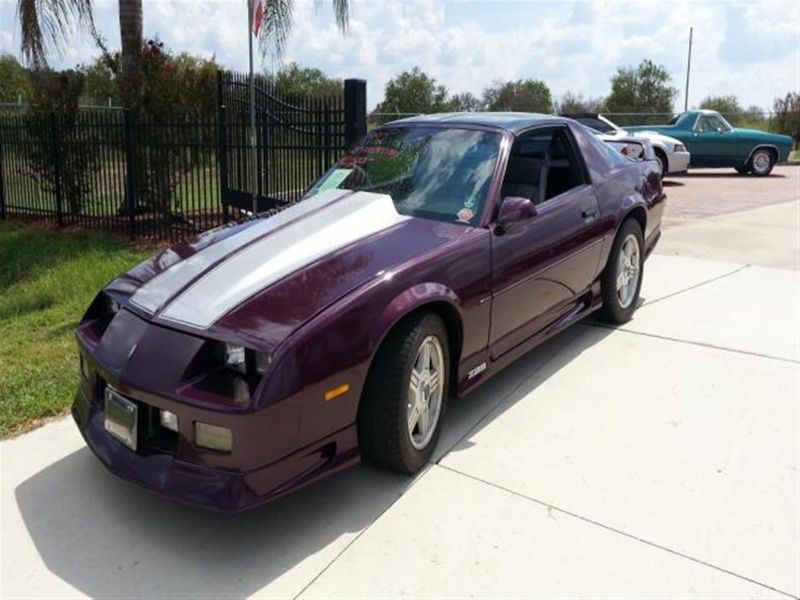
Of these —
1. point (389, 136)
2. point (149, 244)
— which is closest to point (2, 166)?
point (149, 244)

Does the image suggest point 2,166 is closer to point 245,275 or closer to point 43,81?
point 43,81

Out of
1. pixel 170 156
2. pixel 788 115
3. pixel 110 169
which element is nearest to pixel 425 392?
pixel 170 156

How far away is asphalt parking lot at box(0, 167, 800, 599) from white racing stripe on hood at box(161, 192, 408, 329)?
2.92 feet

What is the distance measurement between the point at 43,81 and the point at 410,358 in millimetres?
9629

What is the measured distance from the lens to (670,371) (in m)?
4.55

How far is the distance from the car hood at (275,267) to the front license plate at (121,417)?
350mm

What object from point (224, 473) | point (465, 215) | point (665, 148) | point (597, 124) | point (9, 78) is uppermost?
point (9, 78)

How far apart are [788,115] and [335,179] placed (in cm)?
2993

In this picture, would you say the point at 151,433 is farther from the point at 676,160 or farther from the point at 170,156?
the point at 676,160

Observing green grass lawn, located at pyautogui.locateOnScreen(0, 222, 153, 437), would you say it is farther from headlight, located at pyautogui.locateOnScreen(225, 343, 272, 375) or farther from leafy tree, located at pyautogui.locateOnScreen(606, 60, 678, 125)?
leafy tree, located at pyautogui.locateOnScreen(606, 60, 678, 125)

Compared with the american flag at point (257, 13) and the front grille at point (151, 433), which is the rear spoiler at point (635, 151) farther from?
the front grille at point (151, 433)

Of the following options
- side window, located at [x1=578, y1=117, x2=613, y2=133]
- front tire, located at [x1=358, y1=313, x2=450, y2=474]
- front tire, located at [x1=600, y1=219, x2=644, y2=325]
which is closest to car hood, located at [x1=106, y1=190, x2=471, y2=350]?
front tire, located at [x1=358, y1=313, x2=450, y2=474]

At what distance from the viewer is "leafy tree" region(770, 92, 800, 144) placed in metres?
28.6

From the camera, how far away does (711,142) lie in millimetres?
17984
